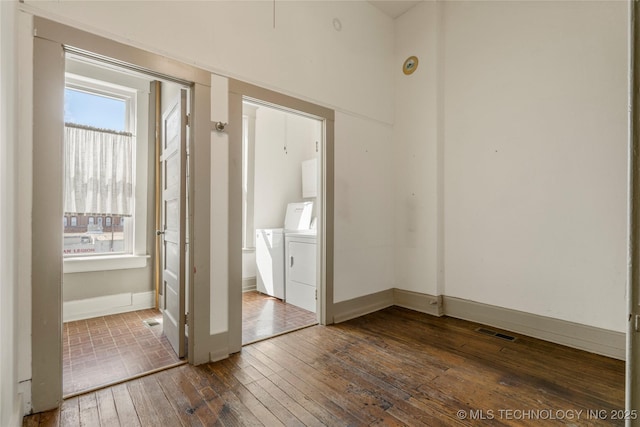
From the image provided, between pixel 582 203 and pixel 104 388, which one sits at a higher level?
pixel 582 203

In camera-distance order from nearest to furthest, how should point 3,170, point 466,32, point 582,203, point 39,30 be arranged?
point 3,170 → point 39,30 → point 582,203 → point 466,32

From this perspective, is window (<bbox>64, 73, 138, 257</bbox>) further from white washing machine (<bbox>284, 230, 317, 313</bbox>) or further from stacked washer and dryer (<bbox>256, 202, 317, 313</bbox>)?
white washing machine (<bbox>284, 230, 317, 313</bbox>)

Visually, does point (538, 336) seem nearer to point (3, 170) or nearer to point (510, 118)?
point (510, 118)

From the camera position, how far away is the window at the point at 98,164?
3.43 m

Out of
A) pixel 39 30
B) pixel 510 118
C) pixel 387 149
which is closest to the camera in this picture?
pixel 39 30

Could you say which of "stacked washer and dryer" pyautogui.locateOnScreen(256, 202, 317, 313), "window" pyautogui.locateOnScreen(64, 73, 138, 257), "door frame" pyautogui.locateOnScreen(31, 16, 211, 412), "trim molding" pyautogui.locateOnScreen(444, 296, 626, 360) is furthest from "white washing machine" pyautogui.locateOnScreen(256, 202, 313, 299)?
"door frame" pyautogui.locateOnScreen(31, 16, 211, 412)

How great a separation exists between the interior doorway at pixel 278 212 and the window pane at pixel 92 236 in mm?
1609

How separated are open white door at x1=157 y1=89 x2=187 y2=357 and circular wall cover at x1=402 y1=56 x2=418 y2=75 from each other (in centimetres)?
261

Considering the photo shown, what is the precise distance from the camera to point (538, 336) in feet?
9.25

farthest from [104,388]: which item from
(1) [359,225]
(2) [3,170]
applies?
(1) [359,225]

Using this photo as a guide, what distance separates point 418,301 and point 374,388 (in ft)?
5.95

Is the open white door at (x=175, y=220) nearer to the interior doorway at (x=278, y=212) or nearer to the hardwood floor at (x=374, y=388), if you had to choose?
the hardwood floor at (x=374, y=388)

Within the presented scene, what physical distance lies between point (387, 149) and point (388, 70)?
989 millimetres

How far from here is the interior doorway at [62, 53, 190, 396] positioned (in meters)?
2.51
